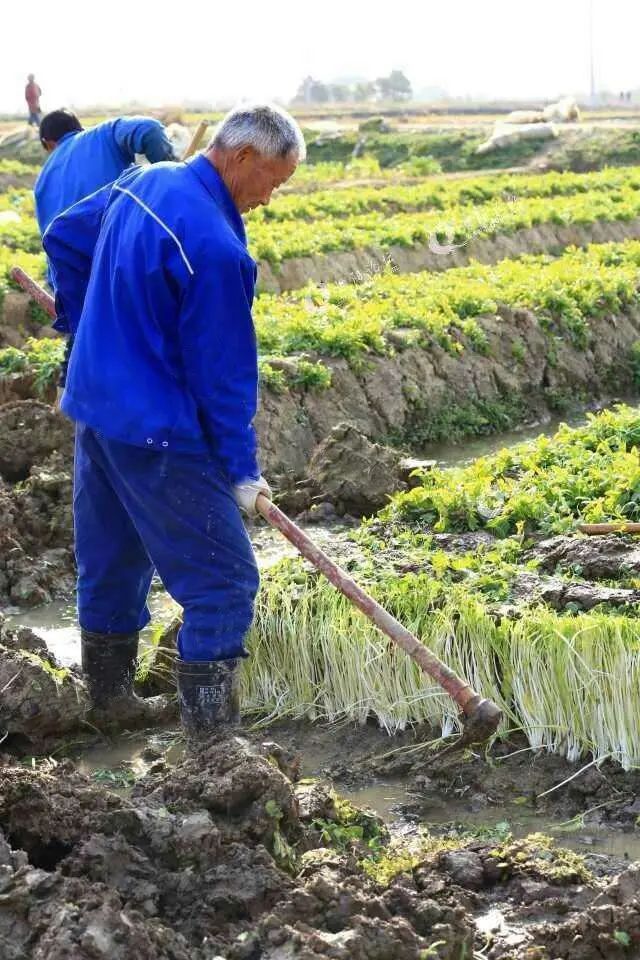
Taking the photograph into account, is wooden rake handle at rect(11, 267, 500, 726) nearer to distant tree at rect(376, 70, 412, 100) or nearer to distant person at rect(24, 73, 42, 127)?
distant person at rect(24, 73, 42, 127)

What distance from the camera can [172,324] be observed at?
5.06 m

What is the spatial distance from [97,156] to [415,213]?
14.3 meters

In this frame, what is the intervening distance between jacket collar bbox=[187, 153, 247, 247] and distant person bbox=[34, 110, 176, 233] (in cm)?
294

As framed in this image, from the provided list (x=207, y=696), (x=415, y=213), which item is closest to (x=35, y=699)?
(x=207, y=696)

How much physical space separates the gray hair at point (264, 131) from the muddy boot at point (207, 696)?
1941mm

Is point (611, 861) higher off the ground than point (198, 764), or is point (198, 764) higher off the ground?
point (198, 764)

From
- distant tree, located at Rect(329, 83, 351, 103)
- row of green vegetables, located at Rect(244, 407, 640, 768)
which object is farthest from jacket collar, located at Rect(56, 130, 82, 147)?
distant tree, located at Rect(329, 83, 351, 103)

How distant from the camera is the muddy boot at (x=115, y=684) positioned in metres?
5.95

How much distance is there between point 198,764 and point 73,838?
1.88 ft

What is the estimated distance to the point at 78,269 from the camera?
5.65 metres

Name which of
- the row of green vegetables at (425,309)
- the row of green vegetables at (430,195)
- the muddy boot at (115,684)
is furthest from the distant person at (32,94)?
the muddy boot at (115,684)

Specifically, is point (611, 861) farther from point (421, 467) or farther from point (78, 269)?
point (421, 467)

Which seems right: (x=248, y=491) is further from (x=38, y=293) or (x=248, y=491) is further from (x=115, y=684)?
(x=38, y=293)

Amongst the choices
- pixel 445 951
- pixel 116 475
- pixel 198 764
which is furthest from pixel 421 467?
pixel 445 951
